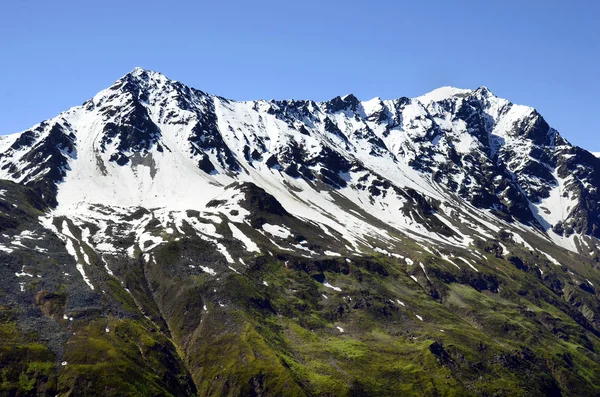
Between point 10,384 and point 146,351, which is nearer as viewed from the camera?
point 10,384

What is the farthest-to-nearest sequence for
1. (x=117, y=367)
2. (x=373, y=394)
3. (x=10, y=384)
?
1. (x=373, y=394)
2. (x=117, y=367)
3. (x=10, y=384)

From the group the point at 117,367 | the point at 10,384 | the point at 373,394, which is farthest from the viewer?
the point at 373,394

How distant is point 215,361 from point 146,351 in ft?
80.7

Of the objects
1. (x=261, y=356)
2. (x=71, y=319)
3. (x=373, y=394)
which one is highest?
(x=71, y=319)

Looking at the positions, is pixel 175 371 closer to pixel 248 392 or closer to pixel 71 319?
pixel 248 392

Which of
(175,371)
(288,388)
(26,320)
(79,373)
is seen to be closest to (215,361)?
(175,371)

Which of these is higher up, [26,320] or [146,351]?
[26,320]

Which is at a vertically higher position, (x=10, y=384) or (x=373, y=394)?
(x=10, y=384)

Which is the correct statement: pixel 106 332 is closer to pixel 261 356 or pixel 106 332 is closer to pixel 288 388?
pixel 261 356

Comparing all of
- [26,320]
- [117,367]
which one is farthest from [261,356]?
[26,320]

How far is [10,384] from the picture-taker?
522ft

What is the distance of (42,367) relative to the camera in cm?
16775

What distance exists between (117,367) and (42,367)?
21.7 metres

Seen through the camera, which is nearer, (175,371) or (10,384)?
(10,384)
